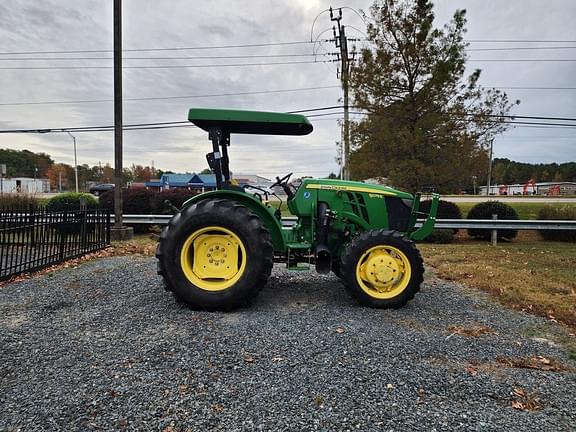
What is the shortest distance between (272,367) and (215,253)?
5.71 ft

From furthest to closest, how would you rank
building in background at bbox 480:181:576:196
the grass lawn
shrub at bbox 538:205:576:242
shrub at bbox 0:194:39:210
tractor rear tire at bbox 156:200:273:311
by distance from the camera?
building in background at bbox 480:181:576:196
shrub at bbox 0:194:39:210
shrub at bbox 538:205:576:242
the grass lawn
tractor rear tire at bbox 156:200:273:311

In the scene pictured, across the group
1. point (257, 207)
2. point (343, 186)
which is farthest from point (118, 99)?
point (343, 186)

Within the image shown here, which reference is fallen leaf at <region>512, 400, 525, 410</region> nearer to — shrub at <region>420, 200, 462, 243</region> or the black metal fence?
the black metal fence

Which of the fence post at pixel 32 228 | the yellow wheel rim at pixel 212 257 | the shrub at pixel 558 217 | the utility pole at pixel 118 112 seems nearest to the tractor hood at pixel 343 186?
the yellow wheel rim at pixel 212 257

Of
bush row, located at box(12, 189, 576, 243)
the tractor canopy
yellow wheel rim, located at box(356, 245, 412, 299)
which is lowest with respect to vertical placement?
yellow wheel rim, located at box(356, 245, 412, 299)

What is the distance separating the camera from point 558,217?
44.4 ft

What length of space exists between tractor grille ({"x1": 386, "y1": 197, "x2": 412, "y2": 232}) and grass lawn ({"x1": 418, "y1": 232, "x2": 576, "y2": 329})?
61.1 inches

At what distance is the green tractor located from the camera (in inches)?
159

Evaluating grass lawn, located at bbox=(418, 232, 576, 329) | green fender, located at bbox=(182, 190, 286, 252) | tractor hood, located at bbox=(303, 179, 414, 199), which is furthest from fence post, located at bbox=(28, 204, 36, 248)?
grass lawn, located at bbox=(418, 232, 576, 329)

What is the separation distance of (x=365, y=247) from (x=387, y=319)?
2.52ft

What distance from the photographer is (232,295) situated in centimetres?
400

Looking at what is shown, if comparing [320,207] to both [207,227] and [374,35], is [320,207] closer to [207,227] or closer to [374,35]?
[207,227]

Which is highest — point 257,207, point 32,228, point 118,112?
point 118,112

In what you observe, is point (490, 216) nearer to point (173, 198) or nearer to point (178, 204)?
point (178, 204)
